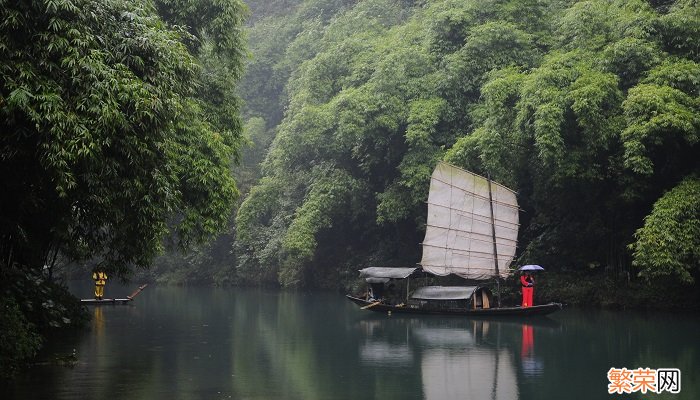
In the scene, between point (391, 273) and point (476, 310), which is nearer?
point (476, 310)

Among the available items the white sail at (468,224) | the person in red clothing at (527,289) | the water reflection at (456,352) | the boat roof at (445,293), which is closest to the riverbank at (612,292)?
the white sail at (468,224)

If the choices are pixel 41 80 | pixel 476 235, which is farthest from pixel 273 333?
pixel 41 80

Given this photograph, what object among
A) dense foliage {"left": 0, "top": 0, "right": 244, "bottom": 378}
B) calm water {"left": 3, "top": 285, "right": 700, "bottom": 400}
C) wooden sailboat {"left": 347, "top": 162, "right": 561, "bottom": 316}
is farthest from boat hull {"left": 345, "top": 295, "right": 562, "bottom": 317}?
dense foliage {"left": 0, "top": 0, "right": 244, "bottom": 378}

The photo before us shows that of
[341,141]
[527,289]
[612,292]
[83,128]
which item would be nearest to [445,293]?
[527,289]

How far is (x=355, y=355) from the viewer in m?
11.1

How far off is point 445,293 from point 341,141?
6568mm

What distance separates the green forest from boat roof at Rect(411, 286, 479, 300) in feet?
8.93

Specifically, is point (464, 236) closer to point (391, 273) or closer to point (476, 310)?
point (391, 273)

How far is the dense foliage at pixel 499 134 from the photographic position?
1583 cm

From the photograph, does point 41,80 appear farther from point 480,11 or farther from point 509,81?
point 480,11

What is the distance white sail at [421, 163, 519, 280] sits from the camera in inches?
695

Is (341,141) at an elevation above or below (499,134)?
above

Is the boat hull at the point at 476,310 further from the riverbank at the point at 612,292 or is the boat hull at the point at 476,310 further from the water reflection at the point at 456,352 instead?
the riverbank at the point at 612,292

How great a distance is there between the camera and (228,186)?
12.4 metres
